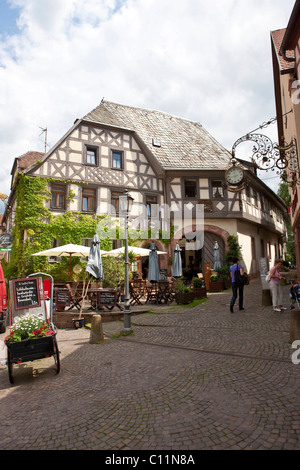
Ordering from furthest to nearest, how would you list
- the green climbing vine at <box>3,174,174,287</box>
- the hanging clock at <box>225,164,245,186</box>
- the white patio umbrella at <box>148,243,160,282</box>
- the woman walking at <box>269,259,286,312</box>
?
1. the green climbing vine at <box>3,174,174,287</box>
2. the white patio umbrella at <box>148,243,160,282</box>
3. the hanging clock at <box>225,164,245,186</box>
4. the woman walking at <box>269,259,286,312</box>

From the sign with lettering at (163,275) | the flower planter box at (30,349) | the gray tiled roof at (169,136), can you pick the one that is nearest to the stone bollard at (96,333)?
the flower planter box at (30,349)

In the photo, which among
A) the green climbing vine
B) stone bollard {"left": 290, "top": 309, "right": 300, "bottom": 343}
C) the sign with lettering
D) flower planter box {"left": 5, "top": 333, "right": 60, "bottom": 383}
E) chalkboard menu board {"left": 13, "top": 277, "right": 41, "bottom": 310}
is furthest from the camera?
the green climbing vine

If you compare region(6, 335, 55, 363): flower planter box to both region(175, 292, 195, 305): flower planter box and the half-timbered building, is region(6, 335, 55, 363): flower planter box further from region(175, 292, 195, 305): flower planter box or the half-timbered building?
the half-timbered building

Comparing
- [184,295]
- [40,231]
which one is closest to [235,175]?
[184,295]

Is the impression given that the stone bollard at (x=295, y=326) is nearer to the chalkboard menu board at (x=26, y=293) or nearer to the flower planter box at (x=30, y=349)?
the flower planter box at (x=30, y=349)

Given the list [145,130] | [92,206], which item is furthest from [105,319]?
[145,130]

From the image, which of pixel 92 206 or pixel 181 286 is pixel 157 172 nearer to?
pixel 92 206

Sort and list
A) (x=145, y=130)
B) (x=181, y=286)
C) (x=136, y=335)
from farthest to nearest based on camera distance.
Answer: (x=145, y=130), (x=181, y=286), (x=136, y=335)

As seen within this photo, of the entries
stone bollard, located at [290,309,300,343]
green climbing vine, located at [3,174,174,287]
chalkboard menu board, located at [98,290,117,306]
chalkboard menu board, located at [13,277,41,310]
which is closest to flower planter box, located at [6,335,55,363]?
chalkboard menu board, located at [13,277,41,310]

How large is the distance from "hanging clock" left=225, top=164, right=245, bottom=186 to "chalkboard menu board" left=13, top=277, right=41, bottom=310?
280 inches

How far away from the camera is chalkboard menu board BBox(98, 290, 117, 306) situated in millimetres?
10781

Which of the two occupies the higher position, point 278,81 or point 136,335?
point 278,81

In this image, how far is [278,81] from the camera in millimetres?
15953
